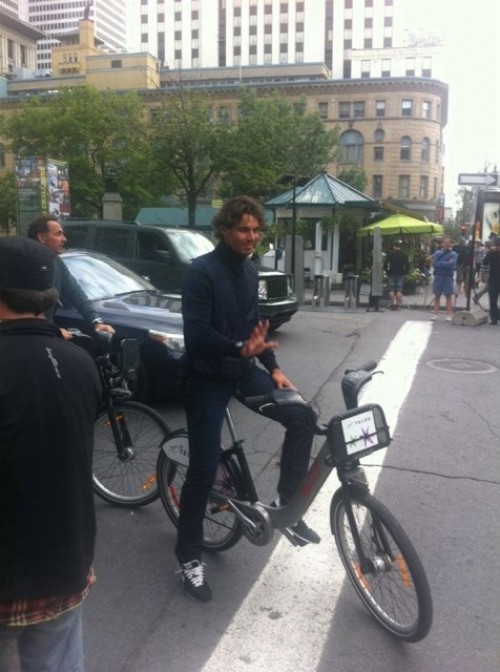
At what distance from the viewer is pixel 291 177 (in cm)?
1839

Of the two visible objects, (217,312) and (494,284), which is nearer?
(217,312)

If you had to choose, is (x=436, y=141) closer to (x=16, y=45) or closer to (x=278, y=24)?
(x=278, y=24)

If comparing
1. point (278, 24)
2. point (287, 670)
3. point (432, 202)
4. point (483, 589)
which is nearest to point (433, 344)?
point (483, 589)

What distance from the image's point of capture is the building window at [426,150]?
6919cm

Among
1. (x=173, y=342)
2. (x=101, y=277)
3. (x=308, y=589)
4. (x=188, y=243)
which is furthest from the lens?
(x=188, y=243)

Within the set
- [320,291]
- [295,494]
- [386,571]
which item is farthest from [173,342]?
[320,291]

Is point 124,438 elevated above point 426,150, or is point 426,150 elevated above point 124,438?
point 426,150

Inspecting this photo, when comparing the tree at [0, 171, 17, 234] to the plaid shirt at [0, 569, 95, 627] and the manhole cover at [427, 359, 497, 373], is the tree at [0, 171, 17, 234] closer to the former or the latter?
the manhole cover at [427, 359, 497, 373]

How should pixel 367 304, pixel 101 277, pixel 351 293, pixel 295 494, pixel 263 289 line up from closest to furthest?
pixel 295 494, pixel 101 277, pixel 263 289, pixel 351 293, pixel 367 304

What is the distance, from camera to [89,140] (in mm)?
29828

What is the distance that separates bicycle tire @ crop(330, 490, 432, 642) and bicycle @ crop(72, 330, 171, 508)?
1.37 metres

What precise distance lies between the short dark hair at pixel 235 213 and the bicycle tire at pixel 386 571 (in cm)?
142

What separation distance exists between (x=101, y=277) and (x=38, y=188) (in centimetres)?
606

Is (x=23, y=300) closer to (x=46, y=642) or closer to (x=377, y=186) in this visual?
(x=46, y=642)
